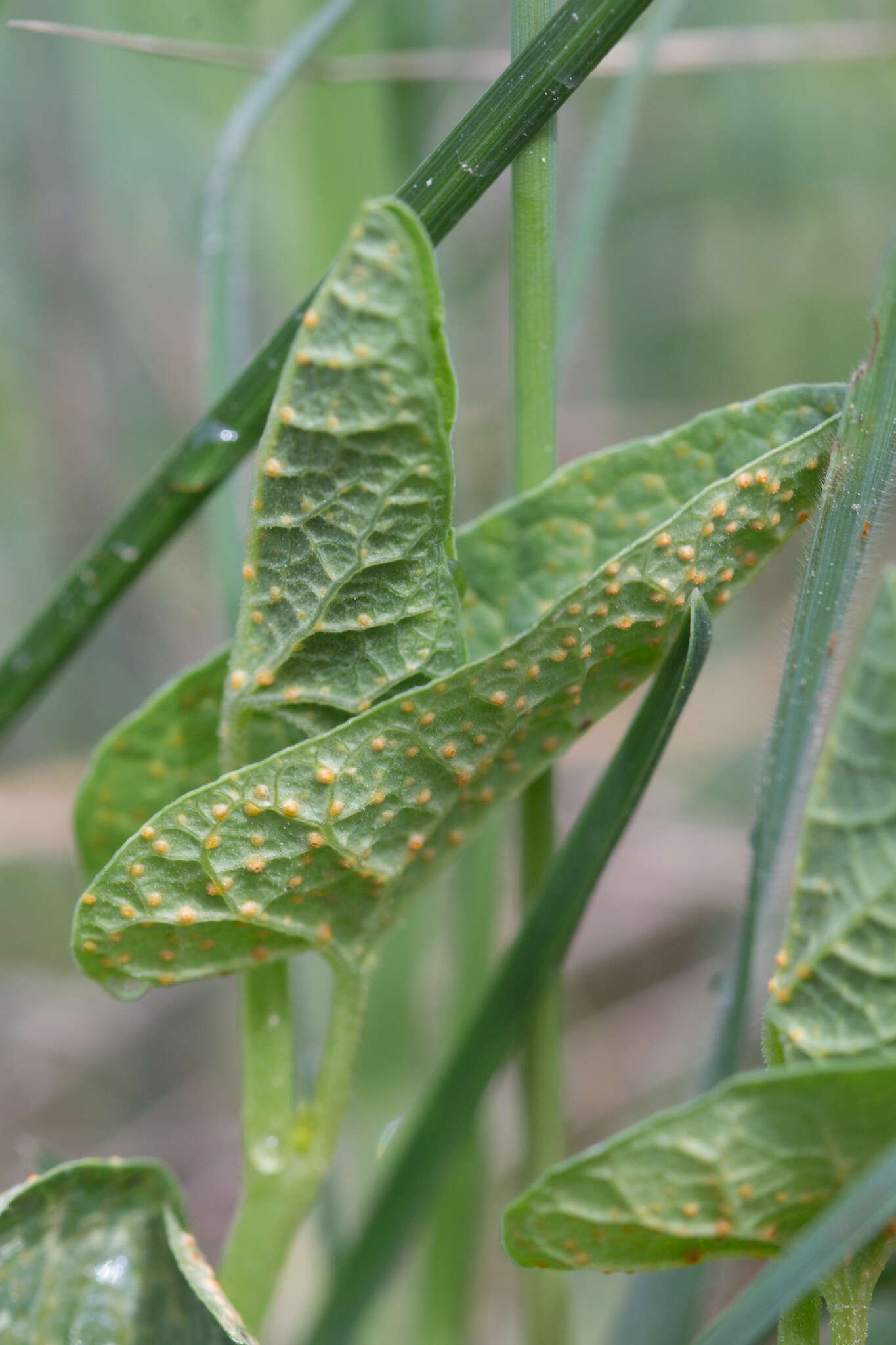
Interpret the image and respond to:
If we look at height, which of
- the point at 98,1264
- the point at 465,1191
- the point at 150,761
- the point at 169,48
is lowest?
the point at 465,1191

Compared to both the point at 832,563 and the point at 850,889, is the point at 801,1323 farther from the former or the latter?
the point at 832,563

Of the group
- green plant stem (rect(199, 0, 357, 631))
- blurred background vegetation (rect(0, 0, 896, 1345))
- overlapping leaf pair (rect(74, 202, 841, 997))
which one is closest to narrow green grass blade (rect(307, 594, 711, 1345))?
overlapping leaf pair (rect(74, 202, 841, 997))

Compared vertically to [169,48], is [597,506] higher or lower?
lower

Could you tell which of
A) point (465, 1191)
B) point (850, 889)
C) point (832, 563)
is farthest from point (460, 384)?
point (850, 889)

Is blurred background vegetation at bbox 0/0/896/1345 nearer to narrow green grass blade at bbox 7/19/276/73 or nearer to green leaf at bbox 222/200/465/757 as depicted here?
narrow green grass blade at bbox 7/19/276/73

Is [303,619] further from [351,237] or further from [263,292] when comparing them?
[263,292]

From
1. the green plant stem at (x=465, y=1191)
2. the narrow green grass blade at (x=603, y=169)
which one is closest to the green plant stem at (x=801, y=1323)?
the green plant stem at (x=465, y=1191)

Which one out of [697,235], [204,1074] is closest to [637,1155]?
[204,1074]

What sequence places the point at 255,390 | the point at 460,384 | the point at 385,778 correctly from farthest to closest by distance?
the point at 460,384 → the point at 255,390 → the point at 385,778
